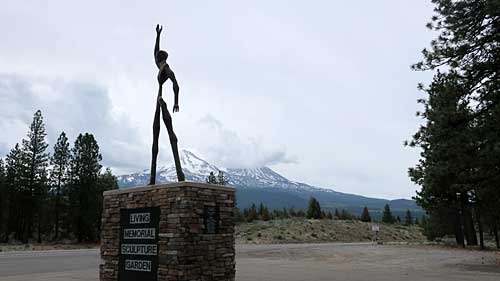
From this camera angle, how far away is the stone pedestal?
9.20m

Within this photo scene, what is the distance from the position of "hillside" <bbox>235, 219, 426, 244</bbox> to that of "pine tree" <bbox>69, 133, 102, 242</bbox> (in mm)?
13346

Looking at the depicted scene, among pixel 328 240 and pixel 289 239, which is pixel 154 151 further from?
pixel 328 240

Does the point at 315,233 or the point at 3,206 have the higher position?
the point at 3,206

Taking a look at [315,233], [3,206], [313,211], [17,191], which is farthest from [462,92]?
[313,211]

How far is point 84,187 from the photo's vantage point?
45.3 meters

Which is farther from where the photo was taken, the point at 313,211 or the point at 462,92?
the point at 313,211

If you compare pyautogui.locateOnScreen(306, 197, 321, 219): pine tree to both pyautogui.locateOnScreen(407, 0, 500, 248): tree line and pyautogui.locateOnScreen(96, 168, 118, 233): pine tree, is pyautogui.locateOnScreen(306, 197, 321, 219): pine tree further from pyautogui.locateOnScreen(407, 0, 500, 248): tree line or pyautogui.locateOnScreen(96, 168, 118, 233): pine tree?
pyautogui.locateOnScreen(407, 0, 500, 248): tree line

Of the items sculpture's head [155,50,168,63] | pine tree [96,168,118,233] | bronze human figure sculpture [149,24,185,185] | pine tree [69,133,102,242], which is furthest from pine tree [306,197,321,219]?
sculpture's head [155,50,168,63]

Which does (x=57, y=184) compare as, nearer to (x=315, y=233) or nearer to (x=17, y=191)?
(x=17, y=191)

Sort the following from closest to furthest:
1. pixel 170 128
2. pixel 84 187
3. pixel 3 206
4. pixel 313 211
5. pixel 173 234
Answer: pixel 173 234 → pixel 170 128 → pixel 84 187 → pixel 3 206 → pixel 313 211

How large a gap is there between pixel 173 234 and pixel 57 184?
42204 millimetres

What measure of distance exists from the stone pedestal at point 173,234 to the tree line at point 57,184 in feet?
120

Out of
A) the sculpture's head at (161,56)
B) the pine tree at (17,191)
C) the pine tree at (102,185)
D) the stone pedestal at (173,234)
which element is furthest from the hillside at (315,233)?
the sculpture's head at (161,56)

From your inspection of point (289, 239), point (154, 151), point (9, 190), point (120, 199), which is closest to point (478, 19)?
point (154, 151)
